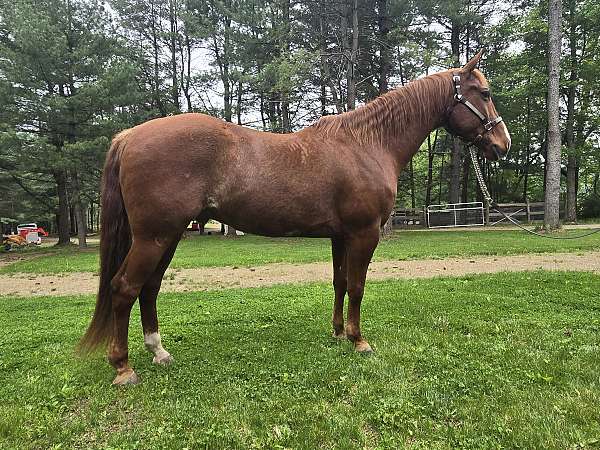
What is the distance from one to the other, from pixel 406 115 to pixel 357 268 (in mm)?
1647

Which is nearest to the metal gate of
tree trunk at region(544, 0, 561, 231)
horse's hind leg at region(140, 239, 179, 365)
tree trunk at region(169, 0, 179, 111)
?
tree trunk at region(544, 0, 561, 231)

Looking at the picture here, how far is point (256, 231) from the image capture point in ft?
11.7

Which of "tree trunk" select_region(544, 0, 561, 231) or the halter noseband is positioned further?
"tree trunk" select_region(544, 0, 561, 231)

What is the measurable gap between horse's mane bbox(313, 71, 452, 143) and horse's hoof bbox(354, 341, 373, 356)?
196 cm

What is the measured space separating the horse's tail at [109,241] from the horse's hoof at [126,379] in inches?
15.1

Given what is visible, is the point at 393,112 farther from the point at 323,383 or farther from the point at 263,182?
the point at 323,383

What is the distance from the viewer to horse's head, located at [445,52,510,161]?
404cm

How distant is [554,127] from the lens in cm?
1584

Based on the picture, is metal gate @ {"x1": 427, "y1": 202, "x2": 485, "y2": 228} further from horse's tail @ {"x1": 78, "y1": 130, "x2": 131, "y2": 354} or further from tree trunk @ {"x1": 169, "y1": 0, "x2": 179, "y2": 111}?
horse's tail @ {"x1": 78, "y1": 130, "x2": 131, "y2": 354}

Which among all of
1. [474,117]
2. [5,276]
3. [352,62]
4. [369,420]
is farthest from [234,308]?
[352,62]

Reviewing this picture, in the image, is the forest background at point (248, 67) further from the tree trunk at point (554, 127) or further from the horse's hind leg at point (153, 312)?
the horse's hind leg at point (153, 312)

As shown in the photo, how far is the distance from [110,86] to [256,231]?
16.0 metres

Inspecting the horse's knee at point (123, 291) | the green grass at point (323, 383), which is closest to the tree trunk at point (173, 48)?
the green grass at point (323, 383)

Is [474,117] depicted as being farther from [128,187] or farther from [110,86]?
[110,86]
